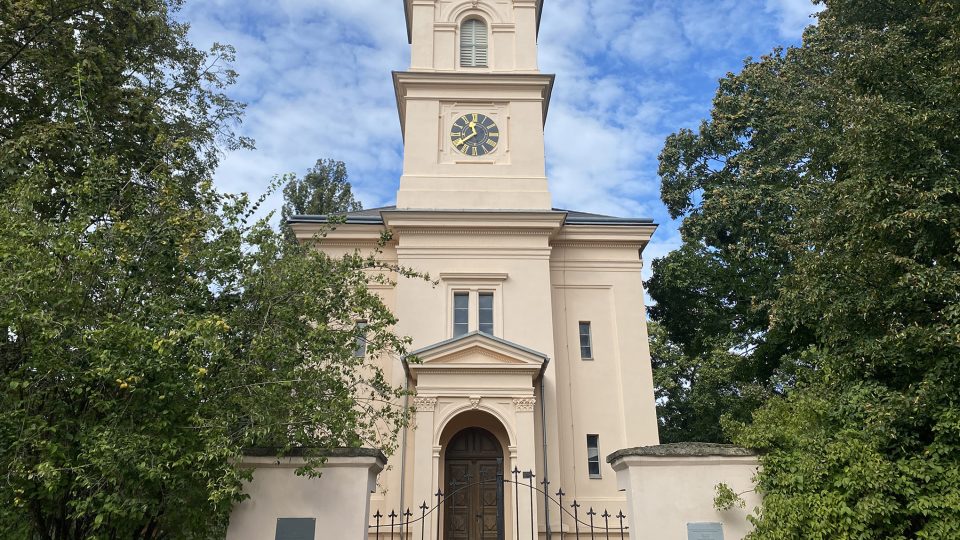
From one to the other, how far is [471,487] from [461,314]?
4553 millimetres

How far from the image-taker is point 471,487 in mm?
17391

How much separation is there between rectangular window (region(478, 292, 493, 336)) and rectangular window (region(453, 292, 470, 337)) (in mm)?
360

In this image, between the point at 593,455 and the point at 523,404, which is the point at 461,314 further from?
the point at 593,455

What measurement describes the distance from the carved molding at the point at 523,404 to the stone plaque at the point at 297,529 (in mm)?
9117

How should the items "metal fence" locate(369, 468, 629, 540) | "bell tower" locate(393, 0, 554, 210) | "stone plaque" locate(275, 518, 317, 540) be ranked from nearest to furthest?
1. "stone plaque" locate(275, 518, 317, 540)
2. "metal fence" locate(369, 468, 629, 540)
3. "bell tower" locate(393, 0, 554, 210)

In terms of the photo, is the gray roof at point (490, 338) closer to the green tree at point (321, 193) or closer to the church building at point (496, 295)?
the church building at point (496, 295)

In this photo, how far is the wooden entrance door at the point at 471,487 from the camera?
1678cm

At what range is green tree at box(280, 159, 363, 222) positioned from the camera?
3412 centimetres

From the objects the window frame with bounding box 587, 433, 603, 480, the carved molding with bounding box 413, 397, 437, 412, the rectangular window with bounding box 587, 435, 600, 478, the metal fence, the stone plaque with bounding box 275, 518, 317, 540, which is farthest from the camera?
the rectangular window with bounding box 587, 435, 600, 478

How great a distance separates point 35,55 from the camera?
1204cm

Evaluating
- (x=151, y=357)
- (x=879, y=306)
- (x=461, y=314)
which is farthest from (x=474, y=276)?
(x=151, y=357)

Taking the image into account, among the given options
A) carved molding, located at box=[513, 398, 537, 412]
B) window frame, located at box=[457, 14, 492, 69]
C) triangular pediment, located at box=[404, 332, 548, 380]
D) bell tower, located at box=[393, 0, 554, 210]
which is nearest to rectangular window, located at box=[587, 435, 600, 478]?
carved molding, located at box=[513, 398, 537, 412]

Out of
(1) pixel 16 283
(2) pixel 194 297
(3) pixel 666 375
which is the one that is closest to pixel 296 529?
(2) pixel 194 297

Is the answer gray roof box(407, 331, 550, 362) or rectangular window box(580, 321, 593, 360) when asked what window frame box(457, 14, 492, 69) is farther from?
gray roof box(407, 331, 550, 362)
